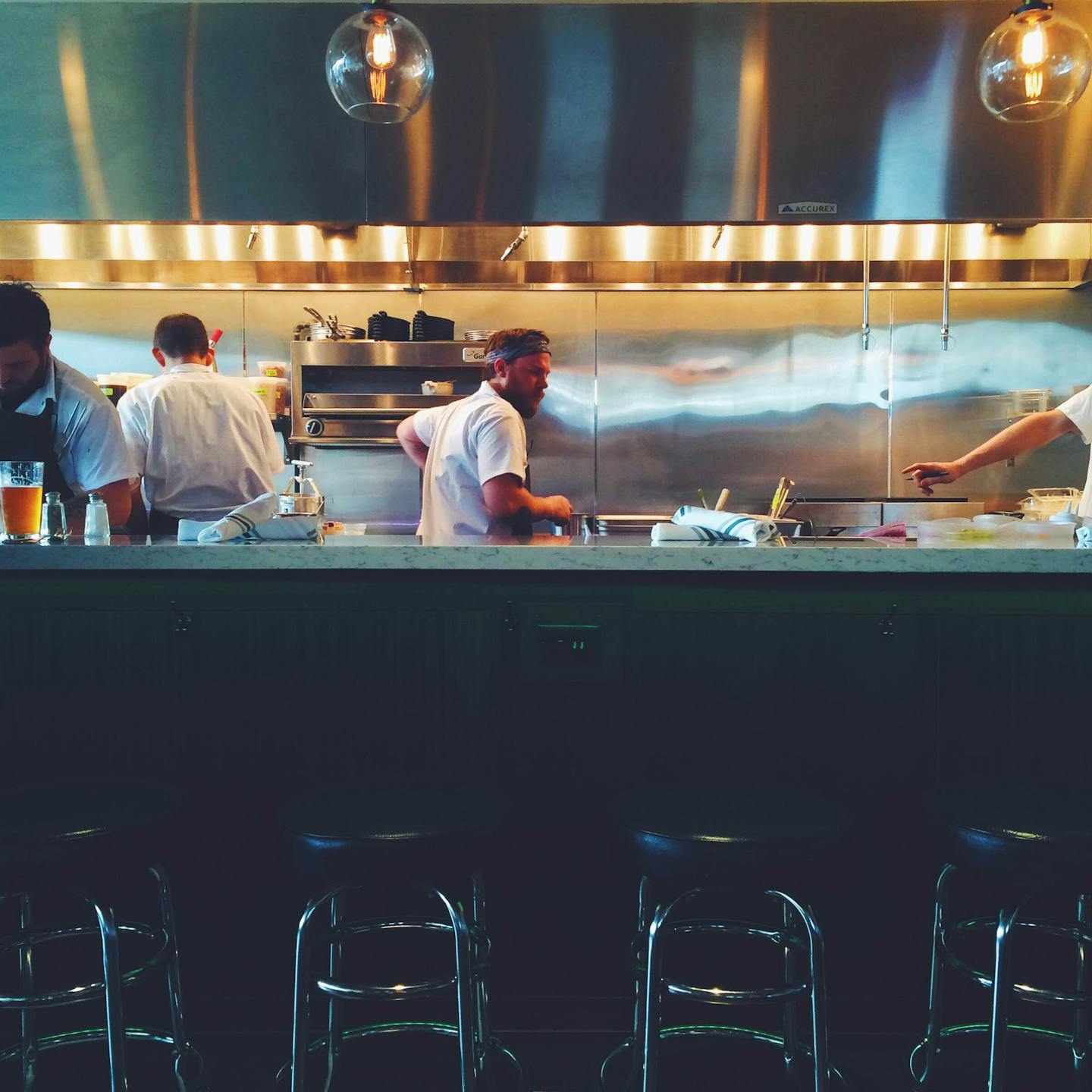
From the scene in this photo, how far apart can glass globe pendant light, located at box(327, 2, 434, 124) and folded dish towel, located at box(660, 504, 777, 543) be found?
3.79 feet

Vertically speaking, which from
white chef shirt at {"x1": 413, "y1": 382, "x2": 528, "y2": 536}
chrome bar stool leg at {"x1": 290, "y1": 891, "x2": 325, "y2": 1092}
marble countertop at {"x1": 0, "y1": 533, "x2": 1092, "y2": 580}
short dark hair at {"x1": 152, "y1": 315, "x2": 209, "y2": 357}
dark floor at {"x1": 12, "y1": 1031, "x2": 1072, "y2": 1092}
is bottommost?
dark floor at {"x1": 12, "y1": 1031, "x2": 1072, "y2": 1092}

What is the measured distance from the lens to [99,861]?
1.47 m

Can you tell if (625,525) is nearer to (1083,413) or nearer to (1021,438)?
(1021,438)

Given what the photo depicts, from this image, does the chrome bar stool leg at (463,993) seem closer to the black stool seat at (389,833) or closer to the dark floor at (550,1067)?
the black stool seat at (389,833)

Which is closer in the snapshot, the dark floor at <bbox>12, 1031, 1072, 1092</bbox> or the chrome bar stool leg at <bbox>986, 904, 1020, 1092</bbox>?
the chrome bar stool leg at <bbox>986, 904, 1020, 1092</bbox>

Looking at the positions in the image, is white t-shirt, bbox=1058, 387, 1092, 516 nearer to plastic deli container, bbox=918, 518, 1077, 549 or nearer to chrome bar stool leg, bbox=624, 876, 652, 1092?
plastic deli container, bbox=918, 518, 1077, 549

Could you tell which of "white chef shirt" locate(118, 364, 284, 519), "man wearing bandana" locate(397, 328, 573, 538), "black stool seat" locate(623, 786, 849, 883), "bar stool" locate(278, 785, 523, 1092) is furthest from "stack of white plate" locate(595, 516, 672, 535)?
"black stool seat" locate(623, 786, 849, 883)

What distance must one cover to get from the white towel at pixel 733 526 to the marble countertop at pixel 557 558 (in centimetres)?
13

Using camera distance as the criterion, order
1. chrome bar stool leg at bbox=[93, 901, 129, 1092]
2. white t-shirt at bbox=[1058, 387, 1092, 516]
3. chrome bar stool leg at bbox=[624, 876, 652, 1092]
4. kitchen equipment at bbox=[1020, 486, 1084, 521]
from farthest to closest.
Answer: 1. white t-shirt at bbox=[1058, 387, 1092, 516]
2. kitchen equipment at bbox=[1020, 486, 1084, 521]
3. chrome bar stool leg at bbox=[624, 876, 652, 1092]
4. chrome bar stool leg at bbox=[93, 901, 129, 1092]

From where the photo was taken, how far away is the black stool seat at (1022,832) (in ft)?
4.73

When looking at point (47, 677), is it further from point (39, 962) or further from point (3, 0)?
point (3, 0)

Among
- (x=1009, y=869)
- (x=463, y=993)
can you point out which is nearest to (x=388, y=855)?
(x=463, y=993)

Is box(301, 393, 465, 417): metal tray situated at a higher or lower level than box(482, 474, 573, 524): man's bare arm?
higher

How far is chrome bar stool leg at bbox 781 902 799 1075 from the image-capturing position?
1837 millimetres
